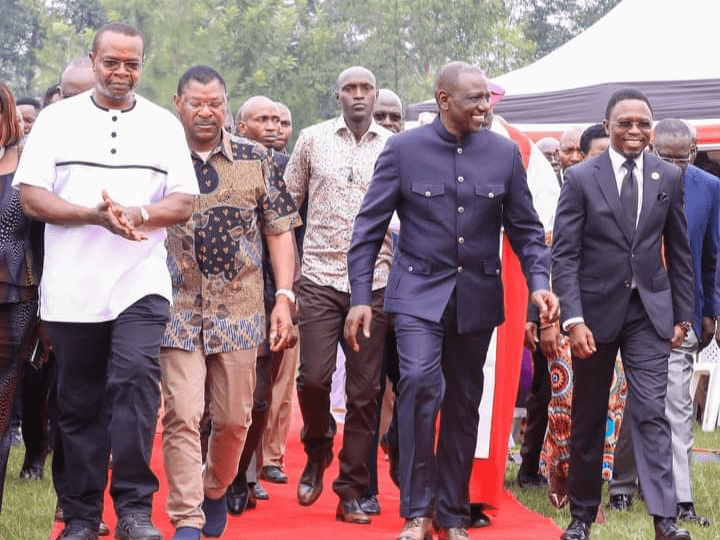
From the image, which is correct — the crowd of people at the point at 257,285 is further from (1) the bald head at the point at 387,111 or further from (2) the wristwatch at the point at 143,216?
(1) the bald head at the point at 387,111

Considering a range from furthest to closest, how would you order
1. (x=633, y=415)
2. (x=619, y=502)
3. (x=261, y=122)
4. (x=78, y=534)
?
(x=261, y=122)
(x=619, y=502)
(x=633, y=415)
(x=78, y=534)

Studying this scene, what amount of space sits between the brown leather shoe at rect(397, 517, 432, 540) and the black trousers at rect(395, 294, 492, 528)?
0.03 meters

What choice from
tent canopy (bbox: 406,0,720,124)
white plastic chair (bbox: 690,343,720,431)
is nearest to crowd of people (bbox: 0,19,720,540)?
white plastic chair (bbox: 690,343,720,431)

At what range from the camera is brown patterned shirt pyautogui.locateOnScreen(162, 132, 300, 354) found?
7629mm

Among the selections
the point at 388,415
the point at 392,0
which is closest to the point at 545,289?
the point at 388,415

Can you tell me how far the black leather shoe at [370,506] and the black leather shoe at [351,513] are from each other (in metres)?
0.21

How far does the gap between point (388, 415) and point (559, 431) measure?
6.70ft

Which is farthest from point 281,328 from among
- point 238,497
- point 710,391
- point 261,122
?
point 710,391

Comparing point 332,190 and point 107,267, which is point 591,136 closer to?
point 332,190

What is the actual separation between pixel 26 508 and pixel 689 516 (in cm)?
361

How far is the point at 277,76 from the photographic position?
5225 cm

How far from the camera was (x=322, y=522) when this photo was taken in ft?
28.1

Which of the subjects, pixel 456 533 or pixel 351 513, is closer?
pixel 456 533

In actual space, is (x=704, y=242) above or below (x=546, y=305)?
above
